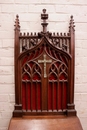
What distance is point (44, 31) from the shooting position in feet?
4.60

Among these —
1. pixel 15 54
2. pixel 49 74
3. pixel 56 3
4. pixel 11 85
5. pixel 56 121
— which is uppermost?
pixel 56 3

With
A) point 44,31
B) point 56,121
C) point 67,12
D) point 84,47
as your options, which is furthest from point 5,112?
point 67,12

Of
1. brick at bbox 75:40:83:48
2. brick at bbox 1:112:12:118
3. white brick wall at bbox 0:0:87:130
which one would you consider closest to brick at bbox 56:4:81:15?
white brick wall at bbox 0:0:87:130

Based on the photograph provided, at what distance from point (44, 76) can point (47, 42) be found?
27 centimetres

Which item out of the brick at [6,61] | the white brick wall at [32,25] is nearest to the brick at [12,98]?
the white brick wall at [32,25]

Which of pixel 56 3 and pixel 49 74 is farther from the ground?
pixel 56 3

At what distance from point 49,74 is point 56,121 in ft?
1.20

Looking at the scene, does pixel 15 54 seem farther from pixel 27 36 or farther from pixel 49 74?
pixel 49 74

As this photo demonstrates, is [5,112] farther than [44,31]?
Yes

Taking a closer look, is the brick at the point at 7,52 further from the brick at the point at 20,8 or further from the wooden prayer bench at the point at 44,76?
the brick at the point at 20,8

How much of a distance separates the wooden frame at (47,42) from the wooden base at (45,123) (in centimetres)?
6

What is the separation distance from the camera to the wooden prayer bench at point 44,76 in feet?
4.63

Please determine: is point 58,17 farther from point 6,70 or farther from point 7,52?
point 6,70

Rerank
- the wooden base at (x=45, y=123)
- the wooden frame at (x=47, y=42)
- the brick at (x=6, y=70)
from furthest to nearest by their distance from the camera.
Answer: the brick at (x=6, y=70) < the wooden frame at (x=47, y=42) < the wooden base at (x=45, y=123)
